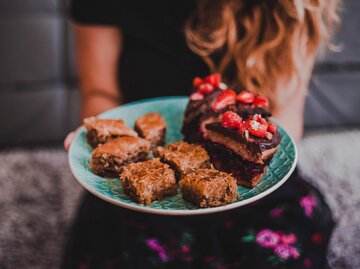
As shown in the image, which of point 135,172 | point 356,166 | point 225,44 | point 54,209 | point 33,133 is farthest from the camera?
point 33,133

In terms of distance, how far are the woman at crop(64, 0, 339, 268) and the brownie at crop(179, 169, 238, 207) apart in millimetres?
305

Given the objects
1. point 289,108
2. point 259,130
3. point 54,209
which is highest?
point 259,130

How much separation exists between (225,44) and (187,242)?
28.2 inches

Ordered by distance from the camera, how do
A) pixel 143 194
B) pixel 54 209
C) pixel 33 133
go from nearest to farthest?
pixel 143 194 < pixel 54 209 < pixel 33 133

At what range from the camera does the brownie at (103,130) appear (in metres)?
1.18

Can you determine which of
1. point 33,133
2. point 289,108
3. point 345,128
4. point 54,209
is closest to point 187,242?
point 289,108

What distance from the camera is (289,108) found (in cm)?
158

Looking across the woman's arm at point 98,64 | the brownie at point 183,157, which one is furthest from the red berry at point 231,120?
the woman's arm at point 98,64

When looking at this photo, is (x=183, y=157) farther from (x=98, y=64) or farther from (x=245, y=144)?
(x=98, y=64)

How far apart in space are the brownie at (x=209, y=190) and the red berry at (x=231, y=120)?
13 centimetres

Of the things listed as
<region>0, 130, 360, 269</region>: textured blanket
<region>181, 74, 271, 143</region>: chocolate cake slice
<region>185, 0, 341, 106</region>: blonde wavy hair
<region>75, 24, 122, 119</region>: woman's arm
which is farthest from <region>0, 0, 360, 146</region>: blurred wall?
<region>181, 74, 271, 143</region>: chocolate cake slice

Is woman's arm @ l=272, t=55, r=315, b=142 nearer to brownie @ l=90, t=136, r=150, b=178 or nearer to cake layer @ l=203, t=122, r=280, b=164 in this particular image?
cake layer @ l=203, t=122, r=280, b=164

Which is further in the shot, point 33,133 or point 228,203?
point 33,133

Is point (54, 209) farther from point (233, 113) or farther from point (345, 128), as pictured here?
point (345, 128)
